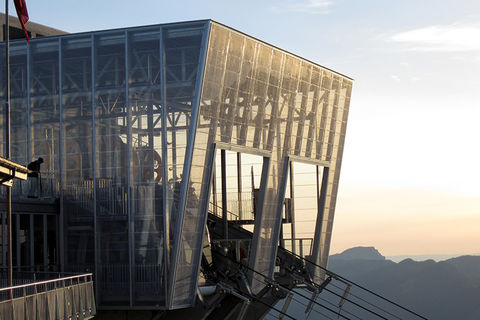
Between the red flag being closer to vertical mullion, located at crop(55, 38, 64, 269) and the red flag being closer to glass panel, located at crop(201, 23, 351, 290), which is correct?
vertical mullion, located at crop(55, 38, 64, 269)

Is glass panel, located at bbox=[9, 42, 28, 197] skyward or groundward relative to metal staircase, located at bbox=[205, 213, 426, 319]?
skyward

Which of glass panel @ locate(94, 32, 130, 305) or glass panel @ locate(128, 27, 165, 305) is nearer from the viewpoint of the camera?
glass panel @ locate(128, 27, 165, 305)

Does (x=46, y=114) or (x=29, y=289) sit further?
(x=46, y=114)

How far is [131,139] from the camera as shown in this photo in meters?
34.2

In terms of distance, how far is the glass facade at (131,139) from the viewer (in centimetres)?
3397

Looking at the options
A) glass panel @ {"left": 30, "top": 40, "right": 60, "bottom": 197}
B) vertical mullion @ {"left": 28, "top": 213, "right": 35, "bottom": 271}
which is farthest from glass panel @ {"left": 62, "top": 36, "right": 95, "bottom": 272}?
vertical mullion @ {"left": 28, "top": 213, "right": 35, "bottom": 271}

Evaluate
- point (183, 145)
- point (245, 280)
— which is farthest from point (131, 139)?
point (245, 280)

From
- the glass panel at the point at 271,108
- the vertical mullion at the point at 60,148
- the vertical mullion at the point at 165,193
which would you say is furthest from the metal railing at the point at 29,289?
the glass panel at the point at 271,108

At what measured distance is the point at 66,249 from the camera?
35031 mm

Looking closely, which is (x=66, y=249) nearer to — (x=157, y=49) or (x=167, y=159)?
(x=167, y=159)

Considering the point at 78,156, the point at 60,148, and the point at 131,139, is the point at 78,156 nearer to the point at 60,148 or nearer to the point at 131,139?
the point at 60,148

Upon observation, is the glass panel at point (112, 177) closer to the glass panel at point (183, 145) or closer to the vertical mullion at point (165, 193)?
the vertical mullion at point (165, 193)

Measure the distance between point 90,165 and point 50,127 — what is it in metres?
2.48

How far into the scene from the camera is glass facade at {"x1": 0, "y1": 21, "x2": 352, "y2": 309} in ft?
111
